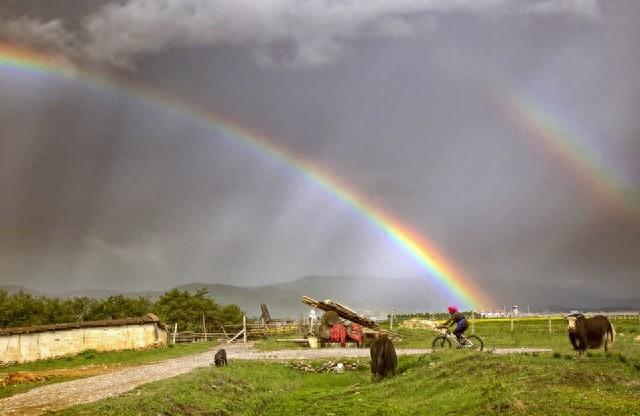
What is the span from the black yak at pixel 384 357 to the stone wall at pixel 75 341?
34.2 m

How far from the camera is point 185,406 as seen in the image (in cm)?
2258

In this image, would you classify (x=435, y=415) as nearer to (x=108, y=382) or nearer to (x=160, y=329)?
(x=108, y=382)

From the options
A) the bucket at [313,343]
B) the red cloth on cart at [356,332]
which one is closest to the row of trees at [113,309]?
the bucket at [313,343]

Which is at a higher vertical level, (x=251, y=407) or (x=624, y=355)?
(x=624, y=355)

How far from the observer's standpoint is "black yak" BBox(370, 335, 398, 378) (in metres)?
27.5

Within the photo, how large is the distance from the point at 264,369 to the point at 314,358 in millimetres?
6215

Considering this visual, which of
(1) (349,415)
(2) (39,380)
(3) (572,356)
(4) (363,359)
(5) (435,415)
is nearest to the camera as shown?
(5) (435,415)

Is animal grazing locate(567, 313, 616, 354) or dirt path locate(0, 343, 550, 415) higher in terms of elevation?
animal grazing locate(567, 313, 616, 354)

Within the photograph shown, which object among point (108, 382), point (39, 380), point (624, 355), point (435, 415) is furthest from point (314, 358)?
point (435, 415)

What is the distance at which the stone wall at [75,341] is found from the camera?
47.7 m

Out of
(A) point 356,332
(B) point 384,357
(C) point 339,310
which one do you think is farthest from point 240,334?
(B) point 384,357

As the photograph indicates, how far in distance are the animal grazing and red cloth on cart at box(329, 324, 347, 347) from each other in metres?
26.1

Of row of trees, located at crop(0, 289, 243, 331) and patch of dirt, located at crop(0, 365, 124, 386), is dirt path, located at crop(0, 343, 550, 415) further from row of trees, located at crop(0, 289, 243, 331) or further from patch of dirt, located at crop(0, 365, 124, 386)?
row of trees, located at crop(0, 289, 243, 331)

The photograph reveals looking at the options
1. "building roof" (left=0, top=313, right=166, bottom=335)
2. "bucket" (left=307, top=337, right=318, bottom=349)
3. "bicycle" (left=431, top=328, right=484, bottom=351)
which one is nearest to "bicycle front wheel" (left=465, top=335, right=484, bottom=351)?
"bicycle" (left=431, top=328, right=484, bottom=351)
